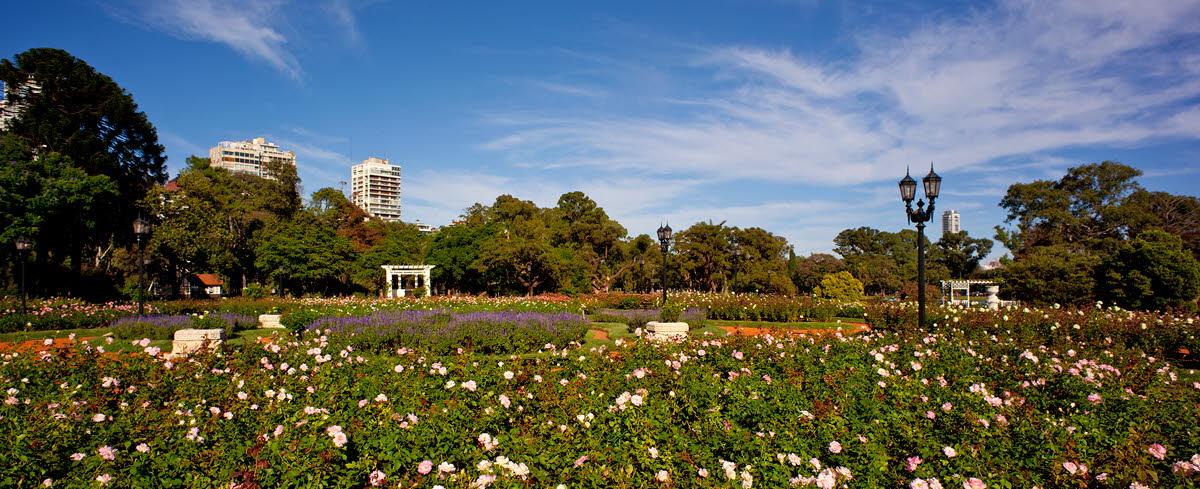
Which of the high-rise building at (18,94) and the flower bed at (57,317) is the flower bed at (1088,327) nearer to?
Result: the flower bed at (57,317)

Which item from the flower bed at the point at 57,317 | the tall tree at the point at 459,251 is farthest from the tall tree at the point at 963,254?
the flower bed at the point at 57,317

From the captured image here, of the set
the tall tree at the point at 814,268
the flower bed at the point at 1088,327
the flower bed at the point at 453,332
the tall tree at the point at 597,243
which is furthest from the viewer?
the tall tree at the point at 814,268

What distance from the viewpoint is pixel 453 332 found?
10117mm

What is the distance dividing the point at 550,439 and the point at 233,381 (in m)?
3.16

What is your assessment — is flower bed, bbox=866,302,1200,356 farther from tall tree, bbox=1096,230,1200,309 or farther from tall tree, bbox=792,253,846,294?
tall tree, bbox=792,253,846,294

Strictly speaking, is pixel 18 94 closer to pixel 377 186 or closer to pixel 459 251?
pixel 459 251

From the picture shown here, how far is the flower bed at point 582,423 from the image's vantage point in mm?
3006

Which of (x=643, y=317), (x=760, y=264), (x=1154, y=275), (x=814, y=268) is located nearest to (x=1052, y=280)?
(x=1154, y=275)

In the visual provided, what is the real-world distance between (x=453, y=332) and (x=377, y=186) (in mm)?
164557

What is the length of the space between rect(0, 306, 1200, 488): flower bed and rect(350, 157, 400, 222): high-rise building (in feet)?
530

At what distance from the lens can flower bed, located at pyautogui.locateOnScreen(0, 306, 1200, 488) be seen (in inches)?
118

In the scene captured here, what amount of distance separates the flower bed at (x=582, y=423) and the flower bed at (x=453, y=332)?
353 centimetres

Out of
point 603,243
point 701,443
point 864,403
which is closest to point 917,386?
point 864,403

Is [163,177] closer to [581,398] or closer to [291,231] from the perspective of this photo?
[291,231]
